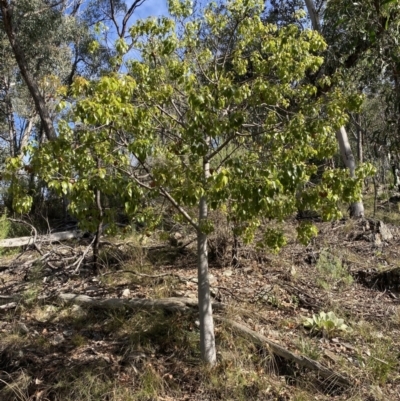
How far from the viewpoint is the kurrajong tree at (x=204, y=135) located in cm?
323

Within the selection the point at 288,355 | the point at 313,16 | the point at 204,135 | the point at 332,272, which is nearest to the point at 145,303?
the point at 288,355

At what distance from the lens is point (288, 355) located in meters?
4.45

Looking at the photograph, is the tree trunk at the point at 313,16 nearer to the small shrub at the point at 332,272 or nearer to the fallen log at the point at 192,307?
the small shrub at the point at 332,272

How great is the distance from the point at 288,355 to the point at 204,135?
7.64ft

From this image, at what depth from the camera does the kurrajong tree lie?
3.23 metres

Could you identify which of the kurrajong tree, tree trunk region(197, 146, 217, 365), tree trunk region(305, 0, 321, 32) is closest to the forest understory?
tree trunk region(197, 146, 217, 365)

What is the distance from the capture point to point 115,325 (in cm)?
515

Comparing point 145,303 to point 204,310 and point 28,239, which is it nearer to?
point 204,310

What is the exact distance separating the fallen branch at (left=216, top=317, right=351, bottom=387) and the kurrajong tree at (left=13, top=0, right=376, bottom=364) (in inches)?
21.0

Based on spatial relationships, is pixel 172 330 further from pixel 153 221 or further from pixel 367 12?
pixel 367 12

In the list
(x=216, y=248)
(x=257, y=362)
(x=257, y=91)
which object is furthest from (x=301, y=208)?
(x=216, y=248)

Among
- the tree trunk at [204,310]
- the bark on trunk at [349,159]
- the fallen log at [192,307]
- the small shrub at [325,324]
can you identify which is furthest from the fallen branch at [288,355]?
the bark on trunk at [349,159]

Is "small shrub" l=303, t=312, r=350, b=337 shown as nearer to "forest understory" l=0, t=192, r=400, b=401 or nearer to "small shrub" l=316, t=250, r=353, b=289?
"forest understory" l=0, t=192, r=400, b=401

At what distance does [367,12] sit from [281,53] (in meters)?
1.16
